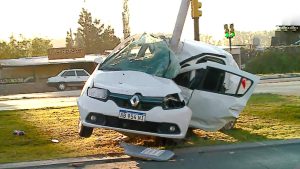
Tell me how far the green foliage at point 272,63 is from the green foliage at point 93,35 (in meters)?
36.6

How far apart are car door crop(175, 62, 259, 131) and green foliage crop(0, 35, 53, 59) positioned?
69.5 meters

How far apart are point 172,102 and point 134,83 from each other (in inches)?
25.3

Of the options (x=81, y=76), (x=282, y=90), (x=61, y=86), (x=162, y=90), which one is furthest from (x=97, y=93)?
(x=61, y=86)

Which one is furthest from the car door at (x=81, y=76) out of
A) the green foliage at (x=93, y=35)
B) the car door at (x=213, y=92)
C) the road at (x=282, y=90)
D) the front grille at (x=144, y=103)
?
the green foliage at (x=93, y=35)

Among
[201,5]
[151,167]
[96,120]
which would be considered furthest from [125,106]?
[201,5]

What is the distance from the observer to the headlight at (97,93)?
24.4 ft

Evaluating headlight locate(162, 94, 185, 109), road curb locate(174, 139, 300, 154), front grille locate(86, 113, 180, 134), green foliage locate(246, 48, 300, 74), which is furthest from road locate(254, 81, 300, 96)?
green foliage locate(246, 48, 300, 74)

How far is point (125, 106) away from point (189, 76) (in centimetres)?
161

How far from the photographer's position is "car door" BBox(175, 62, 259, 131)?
27.3ft

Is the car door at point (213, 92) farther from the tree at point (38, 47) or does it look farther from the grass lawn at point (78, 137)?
the tree at point (38, 47)

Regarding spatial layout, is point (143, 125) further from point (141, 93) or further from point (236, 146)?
point (236, 146)

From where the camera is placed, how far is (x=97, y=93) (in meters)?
7.50

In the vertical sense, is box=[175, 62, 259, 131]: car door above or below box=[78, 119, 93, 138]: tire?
Result: above

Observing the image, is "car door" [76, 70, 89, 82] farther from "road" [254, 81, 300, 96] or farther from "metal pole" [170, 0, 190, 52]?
"metal pole" [170, 0, 190, 52]
